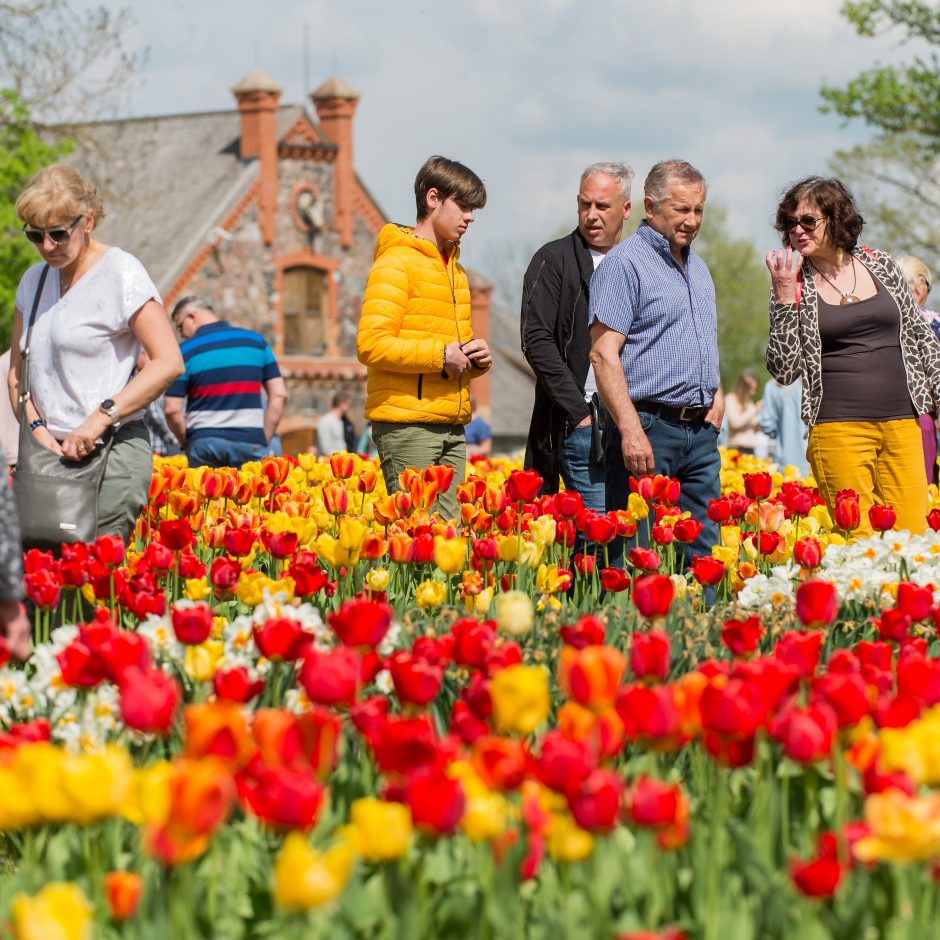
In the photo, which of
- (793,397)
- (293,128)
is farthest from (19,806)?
(293,128)

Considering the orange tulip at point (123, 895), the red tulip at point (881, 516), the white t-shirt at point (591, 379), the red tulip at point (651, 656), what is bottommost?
the orange tulip at point (123, 895)

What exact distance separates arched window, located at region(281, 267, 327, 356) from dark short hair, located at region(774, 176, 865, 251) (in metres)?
31.7

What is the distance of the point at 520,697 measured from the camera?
256 cm

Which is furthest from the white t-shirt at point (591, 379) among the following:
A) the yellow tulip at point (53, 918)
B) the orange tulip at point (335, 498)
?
the yellow tulip at point (53, 918)

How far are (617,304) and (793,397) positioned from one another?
7.16 meters

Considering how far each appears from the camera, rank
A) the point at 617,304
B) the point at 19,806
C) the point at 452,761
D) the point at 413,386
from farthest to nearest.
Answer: the point at 413,386 < the point at 617,304 < the point at 452,761 < the point at 19,806

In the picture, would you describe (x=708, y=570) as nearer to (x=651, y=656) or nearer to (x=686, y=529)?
(x=686, y=529)

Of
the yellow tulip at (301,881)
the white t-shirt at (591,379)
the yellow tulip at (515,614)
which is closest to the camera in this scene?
the yellow tulip at (301,881)

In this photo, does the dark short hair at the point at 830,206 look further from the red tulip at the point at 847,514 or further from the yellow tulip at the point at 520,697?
the yellow tulip at the point at 520,697

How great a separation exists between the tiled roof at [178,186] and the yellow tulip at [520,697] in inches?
1270

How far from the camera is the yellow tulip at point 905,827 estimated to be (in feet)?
7.53

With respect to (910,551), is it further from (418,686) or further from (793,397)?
(793,397)

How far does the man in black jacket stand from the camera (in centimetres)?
682

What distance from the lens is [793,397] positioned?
13.1 m
